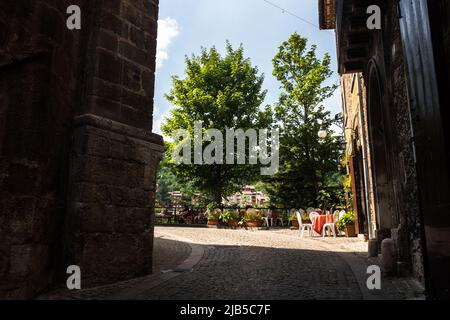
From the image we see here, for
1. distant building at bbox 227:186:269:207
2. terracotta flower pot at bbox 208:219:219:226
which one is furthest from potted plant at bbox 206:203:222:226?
distant building at bbox 227:186:269:207

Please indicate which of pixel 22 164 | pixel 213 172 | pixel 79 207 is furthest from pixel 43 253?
pixel 213 172

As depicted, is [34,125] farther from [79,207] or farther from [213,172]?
[213,172]

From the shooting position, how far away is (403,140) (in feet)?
16.3

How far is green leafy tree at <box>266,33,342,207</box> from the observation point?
19.3 meters

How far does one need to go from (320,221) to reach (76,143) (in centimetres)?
970

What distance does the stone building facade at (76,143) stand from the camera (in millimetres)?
3377

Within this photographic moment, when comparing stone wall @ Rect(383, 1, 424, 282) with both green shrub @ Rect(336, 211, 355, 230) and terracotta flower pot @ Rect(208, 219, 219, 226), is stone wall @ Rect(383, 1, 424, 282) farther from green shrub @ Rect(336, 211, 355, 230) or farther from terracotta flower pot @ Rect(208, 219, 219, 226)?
terracotta flower pot @ Rect(208, 219, 219, 226)

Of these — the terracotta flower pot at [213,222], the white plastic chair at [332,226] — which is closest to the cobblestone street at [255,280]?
the white plastic chair at [332,226]

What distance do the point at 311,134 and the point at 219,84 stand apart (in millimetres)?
6827

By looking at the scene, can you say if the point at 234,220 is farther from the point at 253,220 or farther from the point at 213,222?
the point at 213,222

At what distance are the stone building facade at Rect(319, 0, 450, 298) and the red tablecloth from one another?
3194mm

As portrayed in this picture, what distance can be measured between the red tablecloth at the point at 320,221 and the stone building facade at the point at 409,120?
3194mm
